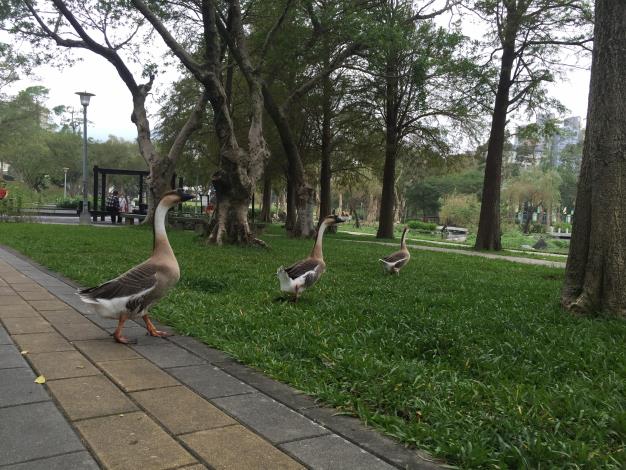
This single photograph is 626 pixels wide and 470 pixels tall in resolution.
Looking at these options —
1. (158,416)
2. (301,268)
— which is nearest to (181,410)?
(158,416)

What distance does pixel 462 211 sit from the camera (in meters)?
46.0

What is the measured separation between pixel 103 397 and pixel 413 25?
17067 millimetres

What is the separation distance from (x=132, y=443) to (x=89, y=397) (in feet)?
2.55

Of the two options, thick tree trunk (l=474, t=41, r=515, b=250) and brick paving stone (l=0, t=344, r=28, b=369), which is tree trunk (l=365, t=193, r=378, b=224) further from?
brick paving stone (l=0, t=344, r=28, b=369)

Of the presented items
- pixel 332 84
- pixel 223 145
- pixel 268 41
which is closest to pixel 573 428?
pixel 223 145

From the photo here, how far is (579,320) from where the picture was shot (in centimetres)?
553

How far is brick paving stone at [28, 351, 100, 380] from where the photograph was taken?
3.71 m

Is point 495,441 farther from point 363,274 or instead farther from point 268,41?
point 268,41

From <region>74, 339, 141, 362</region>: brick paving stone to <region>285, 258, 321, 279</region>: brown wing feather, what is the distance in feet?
7.74

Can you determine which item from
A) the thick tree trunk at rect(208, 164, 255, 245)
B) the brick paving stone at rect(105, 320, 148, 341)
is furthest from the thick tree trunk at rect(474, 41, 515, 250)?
the brick paving stone at rect(105, 320, 148, 341)

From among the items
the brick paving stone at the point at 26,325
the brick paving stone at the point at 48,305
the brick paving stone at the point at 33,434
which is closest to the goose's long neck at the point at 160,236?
the brick paving stone at the point at 26,325

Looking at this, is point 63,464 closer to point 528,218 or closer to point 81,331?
point 81,331

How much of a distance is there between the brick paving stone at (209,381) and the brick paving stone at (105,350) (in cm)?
57

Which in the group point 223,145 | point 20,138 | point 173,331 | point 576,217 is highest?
point 20,138
